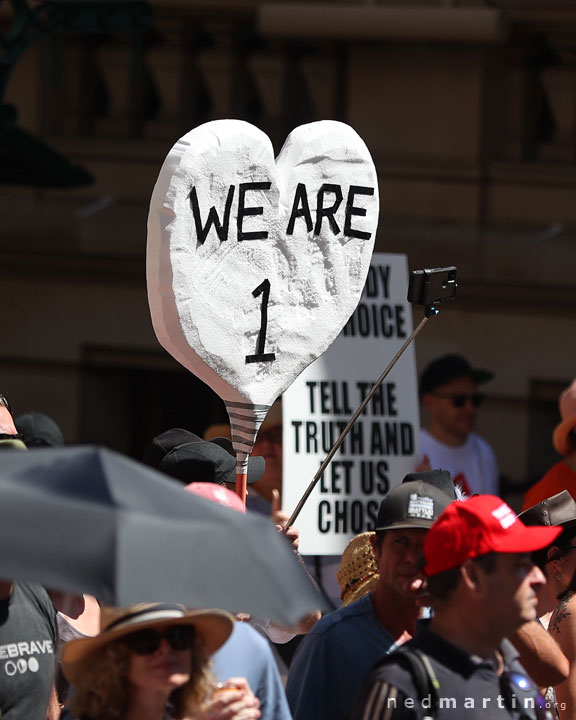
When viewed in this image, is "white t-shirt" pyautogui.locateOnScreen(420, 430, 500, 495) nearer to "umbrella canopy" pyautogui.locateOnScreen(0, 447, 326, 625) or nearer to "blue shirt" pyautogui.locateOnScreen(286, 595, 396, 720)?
"blue shirt" pyautogui.locateOnScreen(286, 595, 396, 720)

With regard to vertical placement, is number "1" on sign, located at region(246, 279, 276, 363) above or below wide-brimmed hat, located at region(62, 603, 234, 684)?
above

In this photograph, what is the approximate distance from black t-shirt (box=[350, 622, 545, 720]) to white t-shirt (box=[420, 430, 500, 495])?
3.61 m

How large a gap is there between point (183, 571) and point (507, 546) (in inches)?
36.9

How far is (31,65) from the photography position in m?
10.1

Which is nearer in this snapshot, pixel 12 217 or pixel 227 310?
pixel 227 310

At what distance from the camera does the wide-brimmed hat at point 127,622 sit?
290cm

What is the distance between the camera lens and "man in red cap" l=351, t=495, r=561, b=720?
313cm

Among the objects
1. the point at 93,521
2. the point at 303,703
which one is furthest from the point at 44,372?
the point at 93,521

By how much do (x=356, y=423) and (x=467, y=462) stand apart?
1.55 metres

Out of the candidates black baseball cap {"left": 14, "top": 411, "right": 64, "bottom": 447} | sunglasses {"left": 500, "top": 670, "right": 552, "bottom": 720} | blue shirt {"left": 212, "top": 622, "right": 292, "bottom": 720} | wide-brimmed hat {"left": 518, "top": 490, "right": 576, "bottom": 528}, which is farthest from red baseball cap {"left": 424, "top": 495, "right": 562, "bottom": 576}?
black baseball cap {"left": 14, "top": 411, "right": 64, "bottom": 447}

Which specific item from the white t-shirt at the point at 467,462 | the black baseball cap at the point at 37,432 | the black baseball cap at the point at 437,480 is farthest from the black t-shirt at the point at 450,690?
the white t-shirt at the point at 467,462

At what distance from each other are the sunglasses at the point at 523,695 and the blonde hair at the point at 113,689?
2.23ft

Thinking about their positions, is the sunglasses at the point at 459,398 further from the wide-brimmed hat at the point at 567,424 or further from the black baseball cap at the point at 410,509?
the black baseball cap at the point at 410,509

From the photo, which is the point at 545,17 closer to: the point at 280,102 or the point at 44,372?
the point at 280,102
